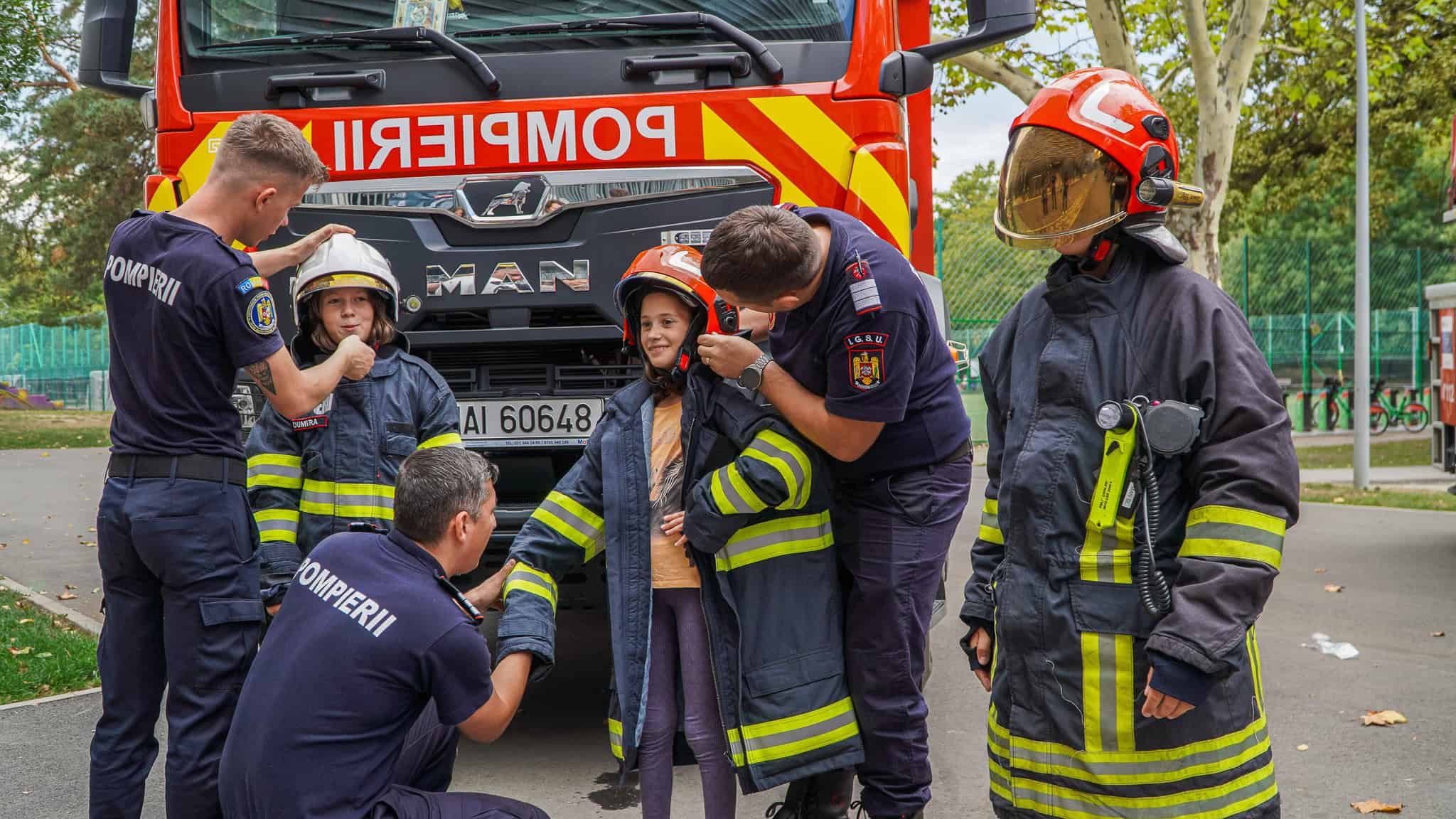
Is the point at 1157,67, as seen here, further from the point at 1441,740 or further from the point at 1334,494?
the point at 1441,740

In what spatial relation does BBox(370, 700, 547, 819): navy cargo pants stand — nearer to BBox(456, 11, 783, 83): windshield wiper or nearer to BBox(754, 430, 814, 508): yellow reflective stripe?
BBox(754, 430, 814, 508): yellow reflective stripe

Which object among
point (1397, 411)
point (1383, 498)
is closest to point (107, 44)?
point (1383, 498)

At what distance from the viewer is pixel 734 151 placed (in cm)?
406

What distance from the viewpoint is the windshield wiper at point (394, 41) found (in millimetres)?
4094

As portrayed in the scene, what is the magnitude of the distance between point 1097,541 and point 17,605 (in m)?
6.29

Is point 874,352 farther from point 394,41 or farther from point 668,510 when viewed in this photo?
point 394,41

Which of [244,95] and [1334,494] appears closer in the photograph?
[244,95]

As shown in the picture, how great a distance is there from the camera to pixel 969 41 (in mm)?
4027

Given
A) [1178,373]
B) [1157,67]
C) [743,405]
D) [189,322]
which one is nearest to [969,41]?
[743,405]

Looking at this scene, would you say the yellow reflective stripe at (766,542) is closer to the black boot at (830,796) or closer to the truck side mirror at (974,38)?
the black boot at (830,796)

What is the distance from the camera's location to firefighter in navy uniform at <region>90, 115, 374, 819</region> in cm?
298

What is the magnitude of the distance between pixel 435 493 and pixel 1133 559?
1.36 m

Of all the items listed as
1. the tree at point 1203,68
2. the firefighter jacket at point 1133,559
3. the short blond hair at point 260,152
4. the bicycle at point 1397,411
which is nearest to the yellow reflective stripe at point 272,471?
the short blond hair at point 260,152

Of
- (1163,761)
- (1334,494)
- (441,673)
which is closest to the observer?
(1163,761)
